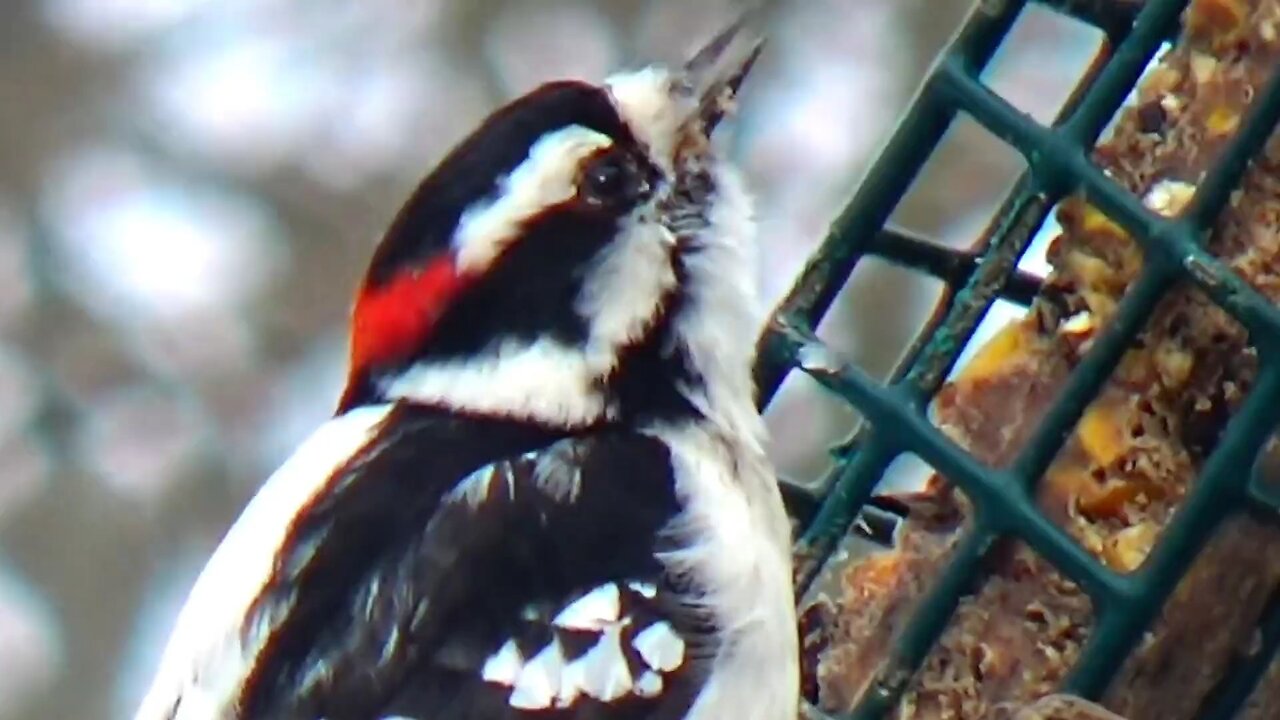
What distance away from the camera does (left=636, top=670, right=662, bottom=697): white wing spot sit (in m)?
1.56

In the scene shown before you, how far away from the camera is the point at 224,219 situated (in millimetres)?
5125

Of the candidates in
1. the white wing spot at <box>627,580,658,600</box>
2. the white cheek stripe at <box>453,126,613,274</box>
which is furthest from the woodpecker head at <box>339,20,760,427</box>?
the white wing spot at <box>627,580,658,600</box>

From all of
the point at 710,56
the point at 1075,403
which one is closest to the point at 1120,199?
the point at 1075,403

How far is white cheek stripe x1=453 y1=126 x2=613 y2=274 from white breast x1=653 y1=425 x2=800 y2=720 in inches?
7.5

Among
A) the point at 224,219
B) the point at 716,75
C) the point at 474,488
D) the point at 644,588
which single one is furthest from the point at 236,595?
the point at 224,219

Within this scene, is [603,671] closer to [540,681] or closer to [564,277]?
[540,681]

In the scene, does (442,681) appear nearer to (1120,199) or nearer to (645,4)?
(1120,199)

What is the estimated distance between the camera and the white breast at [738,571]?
1.58 meters

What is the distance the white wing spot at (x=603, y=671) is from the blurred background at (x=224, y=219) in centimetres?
301

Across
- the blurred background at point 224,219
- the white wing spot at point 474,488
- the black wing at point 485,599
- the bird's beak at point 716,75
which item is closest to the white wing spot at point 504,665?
the black wing at point 485,599

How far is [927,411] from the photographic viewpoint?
171 centimetres

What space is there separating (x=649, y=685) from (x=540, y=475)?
17 centimetres

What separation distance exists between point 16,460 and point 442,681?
12.5 ft

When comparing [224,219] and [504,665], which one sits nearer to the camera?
[504,665]
